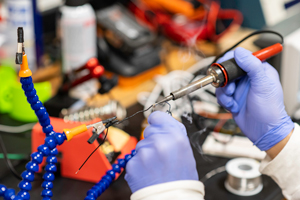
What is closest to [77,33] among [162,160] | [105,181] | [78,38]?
[78,38]

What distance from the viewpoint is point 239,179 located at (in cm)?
86

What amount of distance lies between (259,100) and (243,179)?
20cm

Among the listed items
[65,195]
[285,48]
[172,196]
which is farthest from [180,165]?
[285,48]

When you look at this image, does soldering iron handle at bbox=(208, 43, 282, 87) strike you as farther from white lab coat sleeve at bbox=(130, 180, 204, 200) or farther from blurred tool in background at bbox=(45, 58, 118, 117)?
blurred tool in background at bbox=(45, 58, 118, 117)

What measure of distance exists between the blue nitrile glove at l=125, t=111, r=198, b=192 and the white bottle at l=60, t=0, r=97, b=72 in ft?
2.08

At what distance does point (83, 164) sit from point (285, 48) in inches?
27.6

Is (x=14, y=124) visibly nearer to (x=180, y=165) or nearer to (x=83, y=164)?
(x=83, y=164)

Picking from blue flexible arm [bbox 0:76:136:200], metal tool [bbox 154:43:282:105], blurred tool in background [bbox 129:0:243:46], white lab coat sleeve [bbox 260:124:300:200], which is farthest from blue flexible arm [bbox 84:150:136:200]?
blurred tool in background [bbox 129:0:243:46]

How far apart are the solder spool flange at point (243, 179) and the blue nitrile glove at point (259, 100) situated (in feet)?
0.29

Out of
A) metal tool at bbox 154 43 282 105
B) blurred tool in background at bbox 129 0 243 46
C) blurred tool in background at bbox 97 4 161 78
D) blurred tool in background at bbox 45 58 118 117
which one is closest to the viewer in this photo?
metal tool at bbox 154 43 282 105

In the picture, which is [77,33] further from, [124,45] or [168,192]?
[168,192]

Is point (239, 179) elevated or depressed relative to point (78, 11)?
depressed

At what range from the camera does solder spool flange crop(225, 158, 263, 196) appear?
858 mm

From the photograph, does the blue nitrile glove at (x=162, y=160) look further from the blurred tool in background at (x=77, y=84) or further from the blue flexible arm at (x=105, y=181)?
the blurred tool in background at (x=77, y=84)
